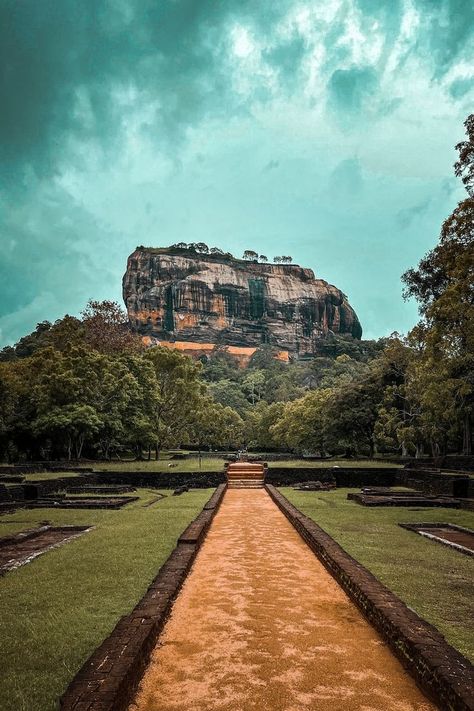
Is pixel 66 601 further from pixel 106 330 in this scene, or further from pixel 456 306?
→ pixel 106 330

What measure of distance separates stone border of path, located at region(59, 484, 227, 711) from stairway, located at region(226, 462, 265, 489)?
51.2 ft

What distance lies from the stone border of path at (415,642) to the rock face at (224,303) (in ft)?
385

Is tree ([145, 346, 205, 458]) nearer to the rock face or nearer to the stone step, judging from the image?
the stone step

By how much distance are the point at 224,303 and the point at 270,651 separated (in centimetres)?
12730

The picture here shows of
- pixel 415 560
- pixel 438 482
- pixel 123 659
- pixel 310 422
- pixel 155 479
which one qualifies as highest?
pixel 310 422

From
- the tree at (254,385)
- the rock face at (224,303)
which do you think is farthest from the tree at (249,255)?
the tree at (254,385)

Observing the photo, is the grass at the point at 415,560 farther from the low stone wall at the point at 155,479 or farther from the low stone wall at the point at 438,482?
the low stone wall at the point at 155,479

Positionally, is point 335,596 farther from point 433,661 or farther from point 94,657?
point 94,657

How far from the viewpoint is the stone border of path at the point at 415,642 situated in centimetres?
307

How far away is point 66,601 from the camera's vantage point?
16.4 feet

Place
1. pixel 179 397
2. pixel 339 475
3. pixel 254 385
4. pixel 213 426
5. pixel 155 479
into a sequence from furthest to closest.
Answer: pixel 254 385 < pixel 213 426 < pixel 179 397 < pixel 339 475 < pixel 155 479

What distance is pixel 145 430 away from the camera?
30578mm

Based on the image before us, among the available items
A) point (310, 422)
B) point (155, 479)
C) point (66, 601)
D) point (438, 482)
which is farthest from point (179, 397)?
point (66, 601)

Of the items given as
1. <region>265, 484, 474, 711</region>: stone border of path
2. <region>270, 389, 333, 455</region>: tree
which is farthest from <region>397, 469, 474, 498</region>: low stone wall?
<region>270, 389, 333, 455</region>: tree
